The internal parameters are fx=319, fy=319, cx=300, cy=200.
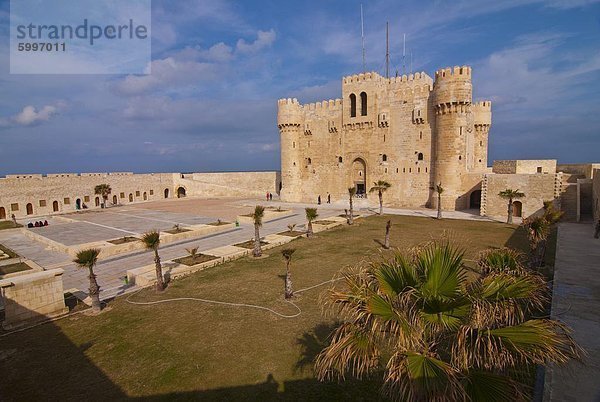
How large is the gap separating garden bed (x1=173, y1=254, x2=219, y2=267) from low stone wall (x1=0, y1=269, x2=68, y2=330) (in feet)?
14.9

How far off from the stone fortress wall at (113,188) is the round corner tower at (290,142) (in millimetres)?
6775

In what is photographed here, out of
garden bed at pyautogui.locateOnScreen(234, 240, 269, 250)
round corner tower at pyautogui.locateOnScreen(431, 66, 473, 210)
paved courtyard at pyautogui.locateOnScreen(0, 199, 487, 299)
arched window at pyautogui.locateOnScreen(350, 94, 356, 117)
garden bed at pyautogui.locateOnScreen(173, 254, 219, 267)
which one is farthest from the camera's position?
arched window at pyautogui.locateOnScreen(350, 94, 356, 117)

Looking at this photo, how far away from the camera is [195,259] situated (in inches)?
548

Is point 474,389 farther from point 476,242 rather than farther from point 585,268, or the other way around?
point 476,242

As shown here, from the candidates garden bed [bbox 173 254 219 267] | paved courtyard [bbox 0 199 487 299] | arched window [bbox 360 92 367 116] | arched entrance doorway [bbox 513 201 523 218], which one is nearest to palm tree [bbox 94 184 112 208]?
paved courtyard [bbox 0 199 487 299]

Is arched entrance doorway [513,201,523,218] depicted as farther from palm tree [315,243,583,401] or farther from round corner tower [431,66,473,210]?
palm tree [315,243,583,401]

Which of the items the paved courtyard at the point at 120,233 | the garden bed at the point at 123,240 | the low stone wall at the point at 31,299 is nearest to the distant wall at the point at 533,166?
the paved courtyard at the point at 120,233

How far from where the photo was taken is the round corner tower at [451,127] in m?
25.9

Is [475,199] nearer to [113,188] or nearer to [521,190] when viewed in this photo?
[521,190]

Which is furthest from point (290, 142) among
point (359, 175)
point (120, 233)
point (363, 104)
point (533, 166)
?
point (533, 166)

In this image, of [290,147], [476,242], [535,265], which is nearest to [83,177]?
[290,147]

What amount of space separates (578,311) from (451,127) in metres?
22.2

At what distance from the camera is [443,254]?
3609 millimetres

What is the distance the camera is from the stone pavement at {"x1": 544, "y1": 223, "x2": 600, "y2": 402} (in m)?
4.80
